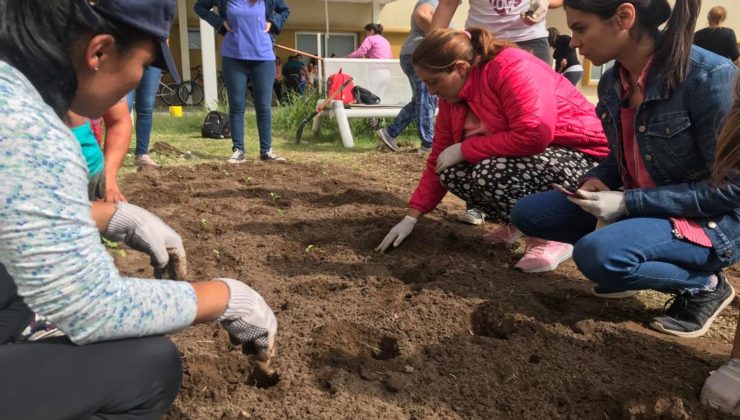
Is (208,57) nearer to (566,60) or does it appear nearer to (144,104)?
(144,104)

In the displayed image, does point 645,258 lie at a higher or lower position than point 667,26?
lower

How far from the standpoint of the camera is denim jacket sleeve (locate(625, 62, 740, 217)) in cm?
191

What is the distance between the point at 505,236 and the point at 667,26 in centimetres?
135

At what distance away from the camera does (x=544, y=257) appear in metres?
2.69

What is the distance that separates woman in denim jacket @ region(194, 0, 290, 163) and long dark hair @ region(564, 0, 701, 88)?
11.5 feet

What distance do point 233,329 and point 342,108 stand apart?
5695 mm

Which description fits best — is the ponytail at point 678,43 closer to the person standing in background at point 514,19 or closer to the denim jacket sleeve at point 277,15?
the person standing in background at point 514,19

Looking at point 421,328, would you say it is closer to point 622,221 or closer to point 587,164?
point 622,221

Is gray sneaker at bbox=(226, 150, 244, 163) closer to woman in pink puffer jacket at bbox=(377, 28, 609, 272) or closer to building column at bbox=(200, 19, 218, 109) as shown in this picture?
woman in pink puffer jacket at bbox=(377, 28, 609, 272)

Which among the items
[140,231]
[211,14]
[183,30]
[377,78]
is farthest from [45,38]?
[183,30]

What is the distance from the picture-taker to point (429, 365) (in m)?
1.89

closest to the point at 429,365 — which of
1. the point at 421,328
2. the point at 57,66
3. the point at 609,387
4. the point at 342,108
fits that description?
the point at 421,328

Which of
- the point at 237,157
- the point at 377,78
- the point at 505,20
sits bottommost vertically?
the point at 237,157

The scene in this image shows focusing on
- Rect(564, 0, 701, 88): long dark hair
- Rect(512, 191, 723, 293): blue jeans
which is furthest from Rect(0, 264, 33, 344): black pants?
Rect(564, 0, 701, 88): long dark hair
